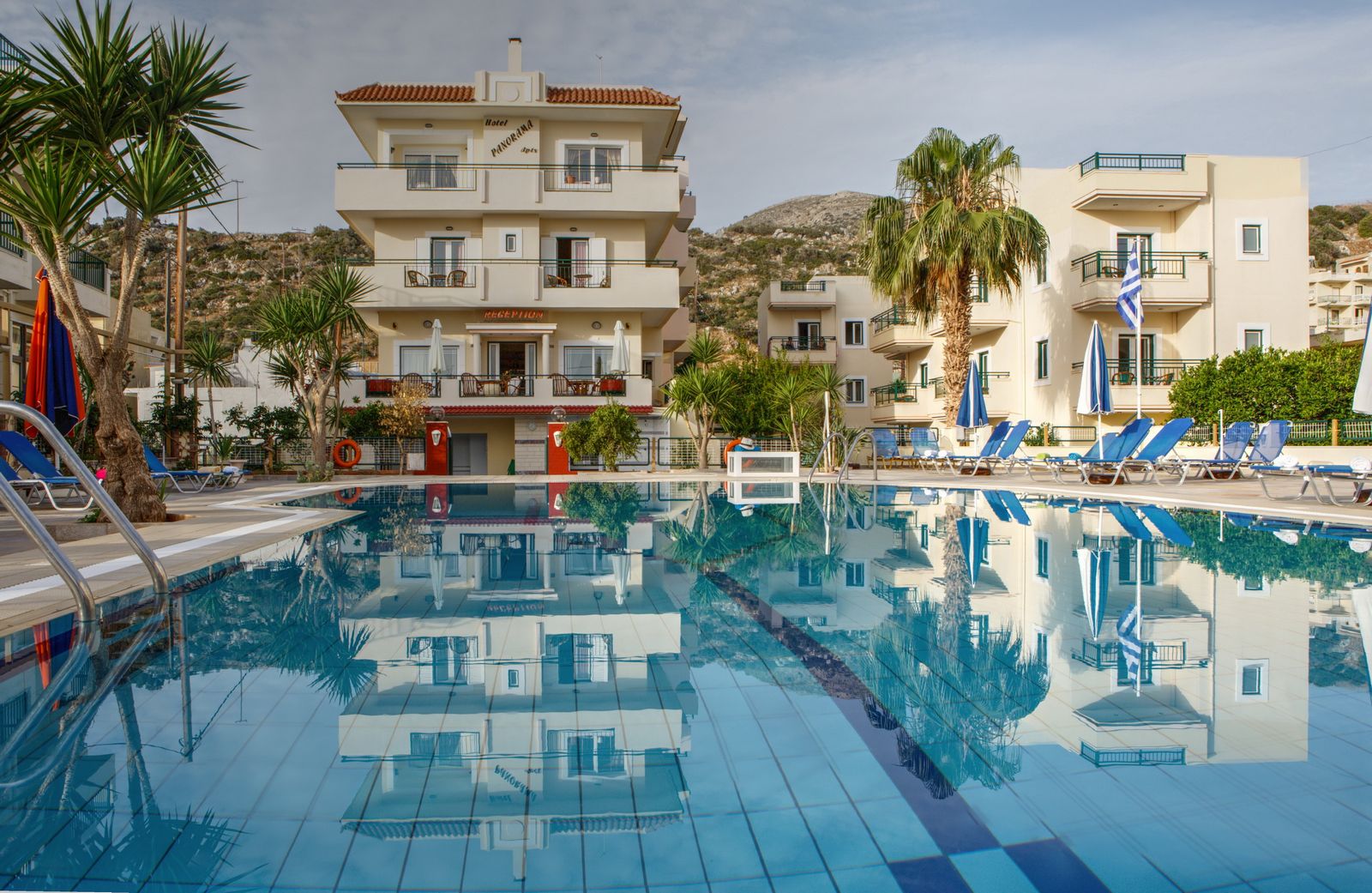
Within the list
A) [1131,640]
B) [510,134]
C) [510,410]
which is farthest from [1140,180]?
[1131,640]

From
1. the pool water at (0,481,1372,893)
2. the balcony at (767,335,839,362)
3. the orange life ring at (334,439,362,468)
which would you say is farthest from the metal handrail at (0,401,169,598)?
the balcony at (767,335,839,362)

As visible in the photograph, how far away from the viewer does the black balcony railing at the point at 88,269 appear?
22406 mm

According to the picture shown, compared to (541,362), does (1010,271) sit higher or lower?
higher

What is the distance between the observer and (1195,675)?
404 cm

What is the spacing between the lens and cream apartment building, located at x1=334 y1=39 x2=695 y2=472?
2683 centimetres

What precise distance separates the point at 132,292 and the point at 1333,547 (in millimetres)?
13377

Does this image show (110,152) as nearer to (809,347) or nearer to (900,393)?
(900,393)

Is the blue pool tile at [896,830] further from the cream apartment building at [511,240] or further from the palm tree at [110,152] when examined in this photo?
the cream apartment building at [511,240]

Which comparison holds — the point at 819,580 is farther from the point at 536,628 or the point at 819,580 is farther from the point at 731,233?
the point at 731,233

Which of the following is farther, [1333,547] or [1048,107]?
[1048,107]

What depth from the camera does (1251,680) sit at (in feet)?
13.0

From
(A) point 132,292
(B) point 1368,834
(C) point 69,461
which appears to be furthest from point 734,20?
(B) point 1368,834

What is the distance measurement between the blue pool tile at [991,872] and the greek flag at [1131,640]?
6.61ft

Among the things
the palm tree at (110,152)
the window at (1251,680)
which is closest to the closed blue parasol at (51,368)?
the palm tree at (110,152)
